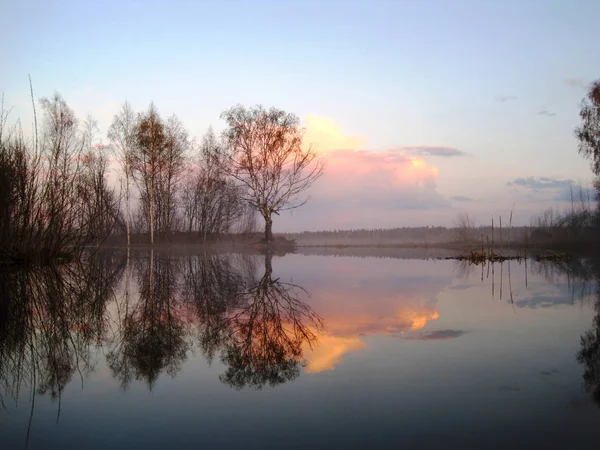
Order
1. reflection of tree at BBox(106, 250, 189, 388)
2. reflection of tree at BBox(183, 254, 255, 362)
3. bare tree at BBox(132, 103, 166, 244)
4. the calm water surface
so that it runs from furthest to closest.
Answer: bare tree at BBox(132, 103, 166, 244), reflection of tree at BBox(183, 254, 255, 362), reflection of tree at BBox(106, 250, 189, 388), the calm water surface

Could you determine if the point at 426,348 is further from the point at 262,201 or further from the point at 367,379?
the point at 262,201

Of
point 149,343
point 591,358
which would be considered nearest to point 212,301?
point 149,343

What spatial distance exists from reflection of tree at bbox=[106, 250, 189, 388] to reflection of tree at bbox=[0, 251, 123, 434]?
256mm

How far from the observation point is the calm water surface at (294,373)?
240 centimetres

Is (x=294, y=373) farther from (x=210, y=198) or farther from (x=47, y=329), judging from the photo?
(x=210, y=198)

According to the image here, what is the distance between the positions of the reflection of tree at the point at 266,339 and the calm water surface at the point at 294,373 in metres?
0.02

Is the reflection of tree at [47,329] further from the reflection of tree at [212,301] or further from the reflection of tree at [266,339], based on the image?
the reflection of tree at [266,339]

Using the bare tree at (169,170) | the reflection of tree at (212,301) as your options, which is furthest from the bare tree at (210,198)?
the reflection of tree at (212,301)

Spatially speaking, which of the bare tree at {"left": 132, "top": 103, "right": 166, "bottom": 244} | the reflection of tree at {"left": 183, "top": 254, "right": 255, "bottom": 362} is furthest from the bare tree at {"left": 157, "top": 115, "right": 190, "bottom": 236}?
the reflection of tree at {"left": 183, "top": 254, "right": 255, "bottom": 362}

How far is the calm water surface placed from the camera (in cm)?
240

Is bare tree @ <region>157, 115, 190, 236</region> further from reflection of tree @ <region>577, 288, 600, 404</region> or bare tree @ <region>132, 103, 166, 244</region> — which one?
reflection of tree @ <region>577, 288, 600, 404</region>

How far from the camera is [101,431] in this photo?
243 cm

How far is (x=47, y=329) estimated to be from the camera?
4863 mm

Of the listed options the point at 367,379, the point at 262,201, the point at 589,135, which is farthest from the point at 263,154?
the point at 367,379
